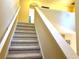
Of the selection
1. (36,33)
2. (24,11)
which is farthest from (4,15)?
(24,11)

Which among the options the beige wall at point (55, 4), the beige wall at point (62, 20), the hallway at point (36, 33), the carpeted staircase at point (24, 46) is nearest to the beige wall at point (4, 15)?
the hallway at point (36, 33)

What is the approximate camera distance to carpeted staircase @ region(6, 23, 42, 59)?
3584 millimetres

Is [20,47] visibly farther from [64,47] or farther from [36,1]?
[36,1]

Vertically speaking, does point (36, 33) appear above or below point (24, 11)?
below

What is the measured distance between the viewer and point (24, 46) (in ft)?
13.5

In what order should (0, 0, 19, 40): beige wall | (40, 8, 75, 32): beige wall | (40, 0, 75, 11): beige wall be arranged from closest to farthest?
(0, 0, 19, 40): beige wall
(40, 8, 75, 32): beige wall
(40, 0, 75, 11): beige wall

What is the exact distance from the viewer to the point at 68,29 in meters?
8.56

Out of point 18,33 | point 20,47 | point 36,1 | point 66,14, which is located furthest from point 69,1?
point 20,47

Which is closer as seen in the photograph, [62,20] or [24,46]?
[24,46]

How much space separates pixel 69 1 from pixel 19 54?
975 centimetres

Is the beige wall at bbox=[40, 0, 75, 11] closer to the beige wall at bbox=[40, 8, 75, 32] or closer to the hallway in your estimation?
the hallway

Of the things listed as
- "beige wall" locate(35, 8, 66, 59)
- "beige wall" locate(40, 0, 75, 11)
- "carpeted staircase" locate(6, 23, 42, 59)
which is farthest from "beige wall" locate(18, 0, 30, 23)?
"beige wall" locate(35, 8, 66, 59)

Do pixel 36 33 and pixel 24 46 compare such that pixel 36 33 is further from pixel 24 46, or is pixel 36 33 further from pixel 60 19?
pixel 60 19

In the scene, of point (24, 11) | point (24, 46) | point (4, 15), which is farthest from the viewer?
point (24, 11)
